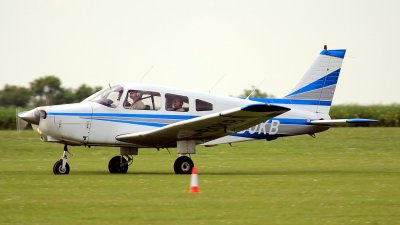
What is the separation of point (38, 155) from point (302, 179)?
1189 cm

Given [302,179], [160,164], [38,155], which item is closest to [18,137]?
[38,155]

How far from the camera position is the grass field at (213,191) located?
1202 cm

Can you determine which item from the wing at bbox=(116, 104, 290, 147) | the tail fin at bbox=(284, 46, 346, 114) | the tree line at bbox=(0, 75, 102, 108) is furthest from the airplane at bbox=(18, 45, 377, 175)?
the tree line at bbox=(0, 75, 102, 108)

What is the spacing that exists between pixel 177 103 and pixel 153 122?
700 mm

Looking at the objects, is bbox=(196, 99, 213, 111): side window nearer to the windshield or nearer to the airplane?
the airplane

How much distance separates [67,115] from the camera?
1953 cm

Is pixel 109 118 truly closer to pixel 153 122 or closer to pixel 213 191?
pixel 153 122

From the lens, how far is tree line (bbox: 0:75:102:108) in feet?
158

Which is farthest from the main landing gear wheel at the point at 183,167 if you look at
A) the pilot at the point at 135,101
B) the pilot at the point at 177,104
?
the pilot at the point at 135,101

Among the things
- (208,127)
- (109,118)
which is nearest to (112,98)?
(109,118)

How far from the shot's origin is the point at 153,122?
20.2m

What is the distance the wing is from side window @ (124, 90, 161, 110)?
0.70 metres

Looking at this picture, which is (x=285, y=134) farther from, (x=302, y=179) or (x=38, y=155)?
(x=38, y=155)

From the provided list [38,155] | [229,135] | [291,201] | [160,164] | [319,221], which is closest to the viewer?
[319,221]
